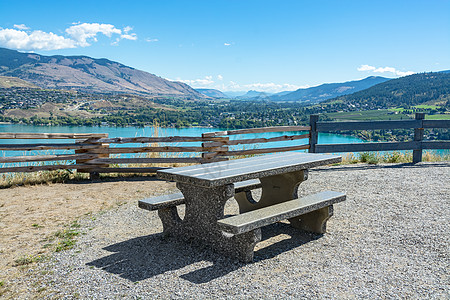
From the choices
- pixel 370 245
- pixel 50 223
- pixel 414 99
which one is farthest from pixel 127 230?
pixel 414 99

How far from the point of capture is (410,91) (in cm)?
5012

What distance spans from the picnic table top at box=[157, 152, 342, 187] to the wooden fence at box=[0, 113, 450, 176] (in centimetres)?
407

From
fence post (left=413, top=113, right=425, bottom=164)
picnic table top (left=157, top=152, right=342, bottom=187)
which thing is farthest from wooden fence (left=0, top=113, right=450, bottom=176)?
picnic table top (left=157, top=152, right=342, bottom=187)

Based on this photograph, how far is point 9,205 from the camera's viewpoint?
634 centimetres

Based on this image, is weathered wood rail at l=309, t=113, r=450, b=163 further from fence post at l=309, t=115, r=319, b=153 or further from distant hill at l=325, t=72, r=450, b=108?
distant hill at l=325, t=72, r=450, b=108

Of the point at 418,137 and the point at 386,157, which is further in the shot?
the point at 386,157

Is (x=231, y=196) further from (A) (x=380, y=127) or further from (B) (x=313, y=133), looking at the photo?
(A) (x=380, y=127)

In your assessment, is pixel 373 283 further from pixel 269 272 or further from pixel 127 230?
pixel 127 230

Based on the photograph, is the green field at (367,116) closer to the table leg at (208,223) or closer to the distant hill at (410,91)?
the distant hill at (410,91)

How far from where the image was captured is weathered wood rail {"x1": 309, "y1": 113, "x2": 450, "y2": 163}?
9.81 metres

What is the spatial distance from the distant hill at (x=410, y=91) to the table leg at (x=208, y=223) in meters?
36.8

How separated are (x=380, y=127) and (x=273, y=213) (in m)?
7.40

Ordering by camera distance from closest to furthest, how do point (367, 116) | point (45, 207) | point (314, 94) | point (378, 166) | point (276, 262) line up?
point (276, 262) → point (45, 207) → point (378, 166) → point (314, 94) → point (367, 116)

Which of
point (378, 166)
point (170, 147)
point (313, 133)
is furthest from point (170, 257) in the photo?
point (378, 166)
